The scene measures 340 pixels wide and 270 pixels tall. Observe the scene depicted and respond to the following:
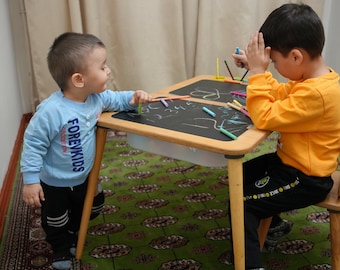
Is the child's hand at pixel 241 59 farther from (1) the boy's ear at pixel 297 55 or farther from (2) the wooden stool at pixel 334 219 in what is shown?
(2) the wooden stool at pixel 334 219

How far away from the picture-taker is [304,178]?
1.12 meters

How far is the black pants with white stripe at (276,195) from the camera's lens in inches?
44.3

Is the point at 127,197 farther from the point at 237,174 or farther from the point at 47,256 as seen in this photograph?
the point at 237,174

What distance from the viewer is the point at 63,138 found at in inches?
48.2

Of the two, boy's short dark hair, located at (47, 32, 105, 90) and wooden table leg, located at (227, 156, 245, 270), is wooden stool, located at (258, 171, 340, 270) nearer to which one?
wooden table leg, located at (227, 156, 245, 270)

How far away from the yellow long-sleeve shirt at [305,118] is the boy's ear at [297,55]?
60 mm

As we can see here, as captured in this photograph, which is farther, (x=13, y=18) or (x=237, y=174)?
(x=13, y=18)

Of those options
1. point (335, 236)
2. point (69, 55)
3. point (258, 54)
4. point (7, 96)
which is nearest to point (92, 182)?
point (69, 55)

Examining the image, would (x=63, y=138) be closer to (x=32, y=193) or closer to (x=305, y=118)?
Answer: (x=32, y=193)

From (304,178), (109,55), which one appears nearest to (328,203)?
(304,178)

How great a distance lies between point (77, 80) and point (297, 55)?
640mm

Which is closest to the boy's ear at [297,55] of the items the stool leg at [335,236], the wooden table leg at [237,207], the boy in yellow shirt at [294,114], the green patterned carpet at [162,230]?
the boy in yellow shirt at [294,114]

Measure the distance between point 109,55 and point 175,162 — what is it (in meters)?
0.83

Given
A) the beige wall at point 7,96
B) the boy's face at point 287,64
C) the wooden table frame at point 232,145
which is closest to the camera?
the wooden table frame at point 232,145
